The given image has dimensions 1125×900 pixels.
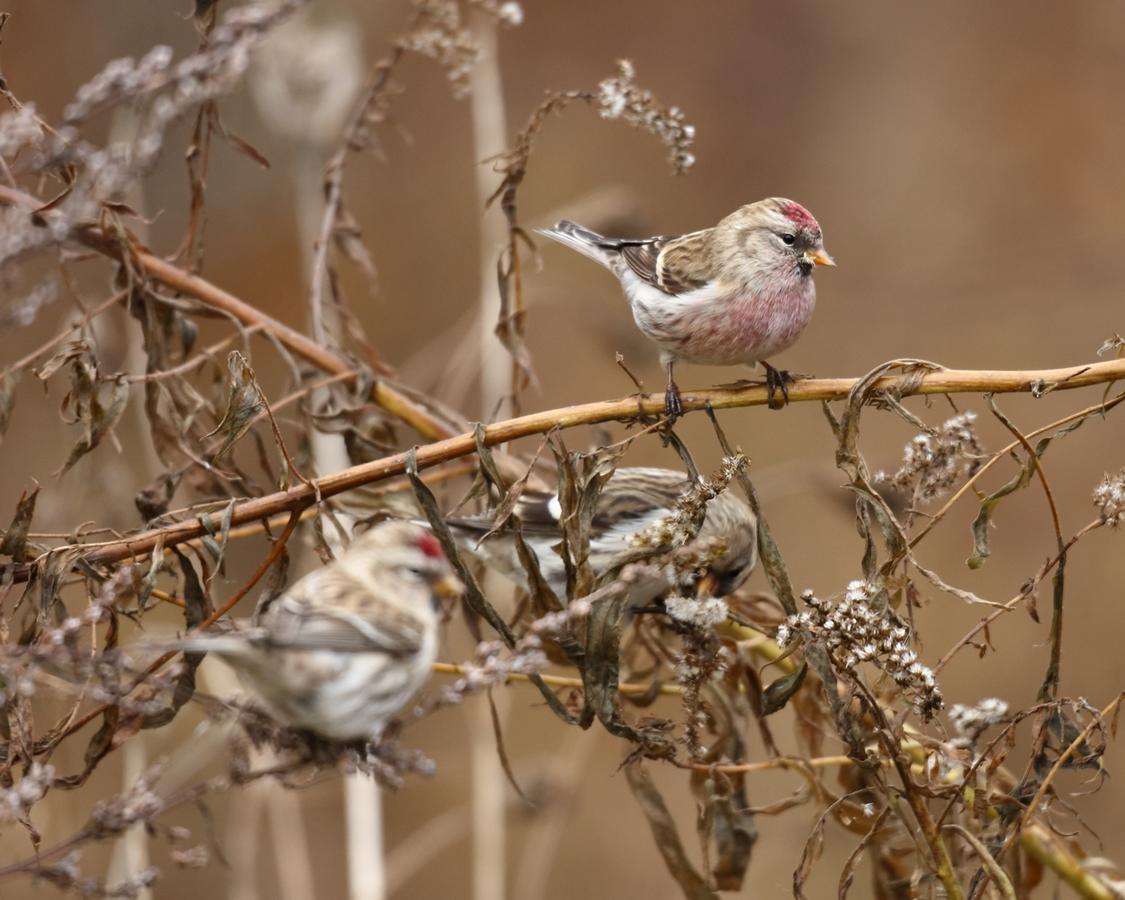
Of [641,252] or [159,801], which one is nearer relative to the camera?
[159,801]

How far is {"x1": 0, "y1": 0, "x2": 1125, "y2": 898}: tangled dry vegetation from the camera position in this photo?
59.1 inches

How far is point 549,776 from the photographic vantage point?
4125 mm

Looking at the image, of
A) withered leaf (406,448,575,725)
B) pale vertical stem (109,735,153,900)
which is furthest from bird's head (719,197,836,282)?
pale vertical stem (109,735,153,900)

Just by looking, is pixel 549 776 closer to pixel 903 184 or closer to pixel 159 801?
pixel 159 801

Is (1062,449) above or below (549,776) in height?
above

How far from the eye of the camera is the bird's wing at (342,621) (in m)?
1.71

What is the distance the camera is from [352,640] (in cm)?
174

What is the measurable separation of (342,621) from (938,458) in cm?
100

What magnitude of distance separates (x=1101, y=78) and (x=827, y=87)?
4.16 feet

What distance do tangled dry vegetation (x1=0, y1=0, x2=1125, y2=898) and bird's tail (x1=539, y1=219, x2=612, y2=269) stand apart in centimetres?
82

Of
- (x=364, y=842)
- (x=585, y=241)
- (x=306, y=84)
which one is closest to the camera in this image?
(x=364, y=842)

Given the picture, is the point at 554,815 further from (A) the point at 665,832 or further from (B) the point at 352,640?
(B) the point at 352,640

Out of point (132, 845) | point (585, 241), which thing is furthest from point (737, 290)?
point (132, 845)

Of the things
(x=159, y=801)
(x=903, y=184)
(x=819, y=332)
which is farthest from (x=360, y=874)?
(x=903, y=184)
